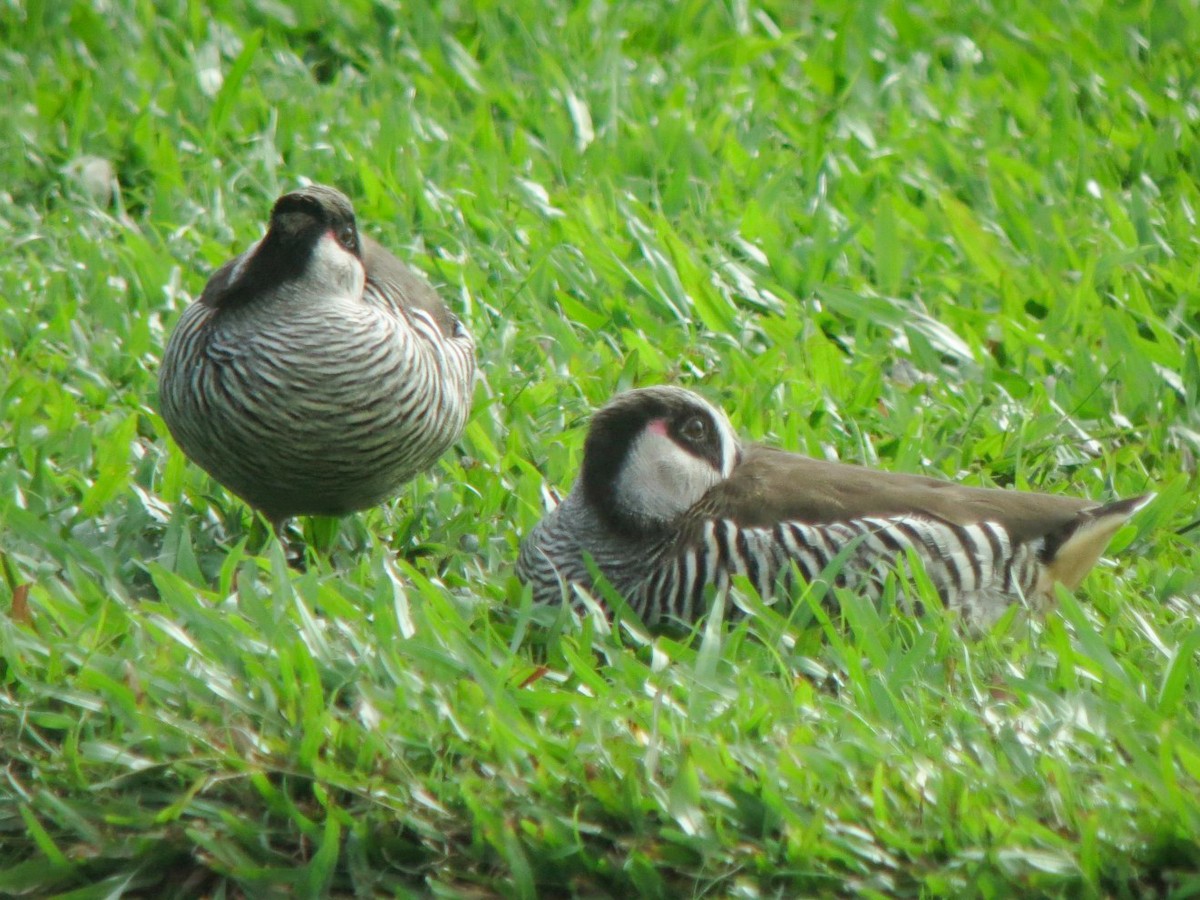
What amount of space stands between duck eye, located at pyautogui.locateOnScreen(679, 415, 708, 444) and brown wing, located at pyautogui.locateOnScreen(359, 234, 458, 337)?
2.73 feet

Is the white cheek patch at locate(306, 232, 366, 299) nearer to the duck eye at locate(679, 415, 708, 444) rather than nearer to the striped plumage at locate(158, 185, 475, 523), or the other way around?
the striped plumage at locate(158, 185, 475, 523)

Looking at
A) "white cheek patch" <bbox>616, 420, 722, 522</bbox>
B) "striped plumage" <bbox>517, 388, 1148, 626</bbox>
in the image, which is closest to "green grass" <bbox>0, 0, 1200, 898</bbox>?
"striped plumage" <bbox>517, 388, 1148, 626</bbox>

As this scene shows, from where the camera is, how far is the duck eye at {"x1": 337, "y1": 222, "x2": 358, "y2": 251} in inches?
183

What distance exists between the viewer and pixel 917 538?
4316mm

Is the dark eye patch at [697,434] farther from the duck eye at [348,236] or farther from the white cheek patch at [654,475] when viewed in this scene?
the duck eye at [348,236]

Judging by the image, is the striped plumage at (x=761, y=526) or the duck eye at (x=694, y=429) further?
the duck eye at (x=694, y=429)

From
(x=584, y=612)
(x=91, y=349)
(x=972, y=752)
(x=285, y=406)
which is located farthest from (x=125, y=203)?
(x=972, y=752)

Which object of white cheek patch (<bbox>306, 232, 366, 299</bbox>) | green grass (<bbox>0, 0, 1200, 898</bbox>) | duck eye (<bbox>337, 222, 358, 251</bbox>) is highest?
duck eye (<bbox>337, 222, 358, 251</bbox>)

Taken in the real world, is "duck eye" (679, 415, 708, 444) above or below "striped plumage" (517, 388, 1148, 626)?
above

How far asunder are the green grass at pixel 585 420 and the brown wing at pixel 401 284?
17.5 inches

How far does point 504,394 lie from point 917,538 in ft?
5.41

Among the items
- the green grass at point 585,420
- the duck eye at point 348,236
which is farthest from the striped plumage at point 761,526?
the duck eye at point 348,236

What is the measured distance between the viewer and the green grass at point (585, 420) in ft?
11.2

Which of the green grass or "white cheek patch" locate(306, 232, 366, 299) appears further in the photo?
"white cheek patch" locate(306, 232, 366, 299)
